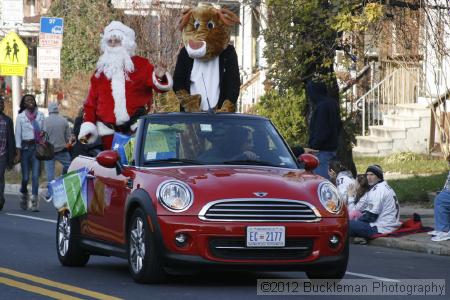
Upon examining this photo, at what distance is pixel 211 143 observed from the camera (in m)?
12.8

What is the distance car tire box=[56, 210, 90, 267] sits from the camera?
541 inches

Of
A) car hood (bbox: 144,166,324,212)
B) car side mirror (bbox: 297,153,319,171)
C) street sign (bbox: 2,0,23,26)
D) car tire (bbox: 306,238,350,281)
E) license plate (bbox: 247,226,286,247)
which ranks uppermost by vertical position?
street sign (bbox: 2,0,23,26)

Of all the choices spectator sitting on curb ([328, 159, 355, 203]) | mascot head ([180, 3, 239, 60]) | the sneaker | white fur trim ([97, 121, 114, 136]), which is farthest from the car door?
the sneaker

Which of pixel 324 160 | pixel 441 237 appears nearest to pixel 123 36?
pixel 324 160

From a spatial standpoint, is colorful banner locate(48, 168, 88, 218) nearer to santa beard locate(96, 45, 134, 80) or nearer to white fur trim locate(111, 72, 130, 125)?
white fur trim locate(111, 72, 130, 125)

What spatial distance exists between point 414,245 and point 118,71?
444 centimetres

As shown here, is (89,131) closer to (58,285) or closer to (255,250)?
(58,285)

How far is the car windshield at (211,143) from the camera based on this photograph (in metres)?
12.6

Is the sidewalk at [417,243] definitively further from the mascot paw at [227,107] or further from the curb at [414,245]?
the mascot paw at [227,107]

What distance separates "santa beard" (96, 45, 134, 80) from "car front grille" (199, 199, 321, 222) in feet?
12.8

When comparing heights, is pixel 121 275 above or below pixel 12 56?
below

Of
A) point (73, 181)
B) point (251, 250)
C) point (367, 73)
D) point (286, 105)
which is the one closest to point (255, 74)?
point (367, 73)

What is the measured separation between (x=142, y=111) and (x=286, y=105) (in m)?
14.5

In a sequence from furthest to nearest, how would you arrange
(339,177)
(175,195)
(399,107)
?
(399,107), (339,177), (175,195)
